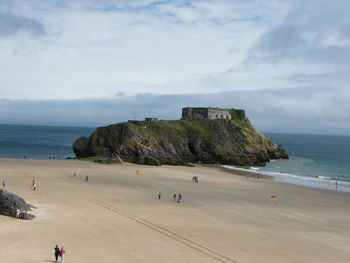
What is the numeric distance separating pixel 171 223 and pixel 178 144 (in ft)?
176

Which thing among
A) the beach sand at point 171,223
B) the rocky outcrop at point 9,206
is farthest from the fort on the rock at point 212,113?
the rocky outcrop at point 9,206

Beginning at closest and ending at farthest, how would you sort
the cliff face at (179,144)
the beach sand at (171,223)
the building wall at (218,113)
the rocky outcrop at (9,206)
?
the beach sand at (171,223) → the rocky outcrop at (9,206) → the cliff face at (179,144) → the building wall at (218,113)

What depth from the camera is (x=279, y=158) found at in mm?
96250

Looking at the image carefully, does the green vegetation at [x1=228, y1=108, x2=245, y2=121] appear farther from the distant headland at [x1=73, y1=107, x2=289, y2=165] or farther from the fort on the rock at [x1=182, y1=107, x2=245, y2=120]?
the distant headland at [x1=73, y1=107, x2=289, y2=165]

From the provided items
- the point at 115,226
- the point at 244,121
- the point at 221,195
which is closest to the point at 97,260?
the point at 115,226

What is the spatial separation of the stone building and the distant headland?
7.40 meters

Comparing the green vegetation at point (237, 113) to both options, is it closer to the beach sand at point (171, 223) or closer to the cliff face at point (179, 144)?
the cliff face at point (179, 144)

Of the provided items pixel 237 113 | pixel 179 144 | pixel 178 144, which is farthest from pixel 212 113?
pixel 178 144

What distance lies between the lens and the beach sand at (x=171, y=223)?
19.5 metres

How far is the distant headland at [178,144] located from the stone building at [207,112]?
7404 mm

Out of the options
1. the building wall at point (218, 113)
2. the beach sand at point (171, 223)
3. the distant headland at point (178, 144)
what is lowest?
the beach sand at point (171, 223)

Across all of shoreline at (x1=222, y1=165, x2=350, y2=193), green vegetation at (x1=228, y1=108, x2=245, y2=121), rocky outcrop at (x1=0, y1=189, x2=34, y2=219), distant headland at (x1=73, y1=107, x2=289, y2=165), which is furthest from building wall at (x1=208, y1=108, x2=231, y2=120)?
rocky outcrop at (x1=0, y1=189, x2=34, y2=219)

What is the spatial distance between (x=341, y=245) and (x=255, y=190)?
2120 cm

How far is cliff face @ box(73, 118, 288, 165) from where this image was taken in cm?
7131
